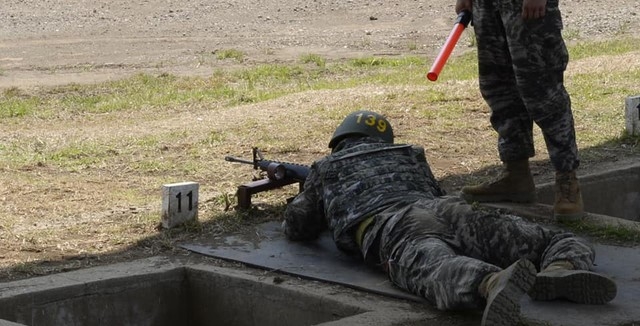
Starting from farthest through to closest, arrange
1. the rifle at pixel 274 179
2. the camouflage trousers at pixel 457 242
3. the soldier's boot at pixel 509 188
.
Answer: the rifle at pixel 274 179 < the soldier's boot at pixel 509 188 < the camouflage trousers at pixel 457 242

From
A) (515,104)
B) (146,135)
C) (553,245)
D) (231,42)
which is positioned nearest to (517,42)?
(515,104)

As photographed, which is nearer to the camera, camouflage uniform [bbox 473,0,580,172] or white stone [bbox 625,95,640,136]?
camouflage uniform [bbox 473,0,580,172]

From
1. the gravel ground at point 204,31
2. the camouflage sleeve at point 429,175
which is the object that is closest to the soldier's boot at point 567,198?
the camouflage sleeve at point 429,175

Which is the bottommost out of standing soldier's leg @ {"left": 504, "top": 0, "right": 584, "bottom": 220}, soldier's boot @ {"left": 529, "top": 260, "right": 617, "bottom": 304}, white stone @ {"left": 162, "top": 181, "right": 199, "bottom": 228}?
white stone @ {"left": 162, "top": 181, "right": 199, "bottom": 228}

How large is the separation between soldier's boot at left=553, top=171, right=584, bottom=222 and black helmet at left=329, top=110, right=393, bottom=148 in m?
0.85

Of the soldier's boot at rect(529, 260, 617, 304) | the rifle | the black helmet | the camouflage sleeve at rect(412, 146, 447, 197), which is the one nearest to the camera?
the soldier's boot at rect(529, 260, 617, 304)

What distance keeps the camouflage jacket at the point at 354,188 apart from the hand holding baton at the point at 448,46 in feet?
1.45

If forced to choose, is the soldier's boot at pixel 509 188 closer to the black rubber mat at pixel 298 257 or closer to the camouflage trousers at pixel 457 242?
→ the black rubber mat at pixel 298 257

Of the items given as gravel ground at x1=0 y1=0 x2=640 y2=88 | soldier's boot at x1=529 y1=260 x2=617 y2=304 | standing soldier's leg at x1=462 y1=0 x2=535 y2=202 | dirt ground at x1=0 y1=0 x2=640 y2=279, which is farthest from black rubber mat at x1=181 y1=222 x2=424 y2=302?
gravel ground at x1=0 y1=0 x2=640 y2=88

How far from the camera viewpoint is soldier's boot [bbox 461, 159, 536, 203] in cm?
661

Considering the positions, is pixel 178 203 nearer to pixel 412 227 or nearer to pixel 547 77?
pixel 412 227

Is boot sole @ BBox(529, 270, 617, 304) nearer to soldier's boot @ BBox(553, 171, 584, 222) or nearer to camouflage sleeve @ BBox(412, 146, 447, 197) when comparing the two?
camouflage sleeve @ BBox(412, 146, 447, 197)

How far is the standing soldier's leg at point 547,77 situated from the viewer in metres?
6.08

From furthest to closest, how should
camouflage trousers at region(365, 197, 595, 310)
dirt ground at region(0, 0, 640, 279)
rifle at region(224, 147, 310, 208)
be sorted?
dirt ground at region(0, 0, 640, 279)
rifle at region(224, 147, 310, 208)
camouflage trousers at region(365, 197, 595, 310)
